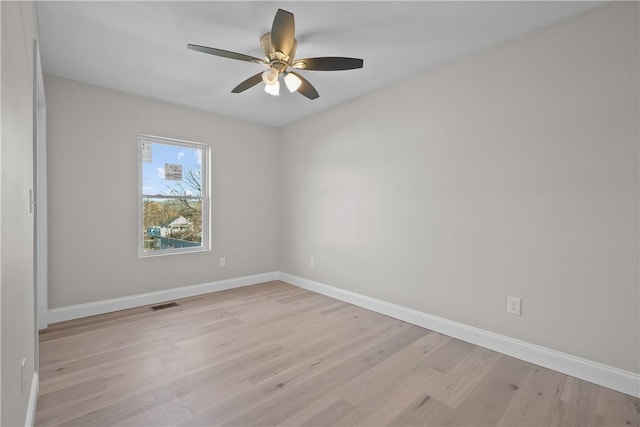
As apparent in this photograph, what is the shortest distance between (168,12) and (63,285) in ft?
9.11

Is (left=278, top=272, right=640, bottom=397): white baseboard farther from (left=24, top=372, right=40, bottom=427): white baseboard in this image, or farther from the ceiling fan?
(left=24, top=372, right=40, bottom=427): white baseboard

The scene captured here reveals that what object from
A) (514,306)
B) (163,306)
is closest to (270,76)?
(514,306)

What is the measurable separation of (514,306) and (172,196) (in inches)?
150

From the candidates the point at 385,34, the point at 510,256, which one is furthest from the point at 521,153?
the point at 385,34

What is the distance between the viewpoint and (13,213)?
45.0 inches

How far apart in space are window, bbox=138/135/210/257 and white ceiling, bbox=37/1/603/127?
0.83m

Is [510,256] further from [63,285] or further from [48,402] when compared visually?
[63,285]

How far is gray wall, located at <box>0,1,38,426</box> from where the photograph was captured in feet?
3.23

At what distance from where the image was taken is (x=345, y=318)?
10.3 ft

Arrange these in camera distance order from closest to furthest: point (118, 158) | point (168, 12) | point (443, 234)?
point (168, 12), point (443, 234), point (118, 158)

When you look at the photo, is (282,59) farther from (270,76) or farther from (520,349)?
(520,349)

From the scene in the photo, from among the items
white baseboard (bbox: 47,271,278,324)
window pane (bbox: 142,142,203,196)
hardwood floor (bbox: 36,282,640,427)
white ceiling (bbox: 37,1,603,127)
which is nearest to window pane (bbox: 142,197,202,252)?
window pane (bbox: 142,142,203,196)

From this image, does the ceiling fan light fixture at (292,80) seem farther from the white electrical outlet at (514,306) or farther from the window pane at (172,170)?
the white electrical outlet at (514,306)

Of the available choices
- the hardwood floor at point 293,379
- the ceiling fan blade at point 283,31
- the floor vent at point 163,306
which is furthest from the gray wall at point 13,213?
the floor vent at point 163,306
